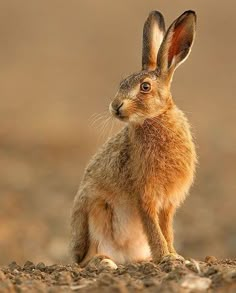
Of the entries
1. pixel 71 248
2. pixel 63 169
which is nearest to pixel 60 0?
pixel 63 169

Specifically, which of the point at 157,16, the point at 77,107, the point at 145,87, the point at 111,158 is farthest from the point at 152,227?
the point at 77,107

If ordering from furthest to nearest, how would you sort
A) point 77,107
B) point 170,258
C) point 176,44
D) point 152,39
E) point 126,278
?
point 77,107
point 152,39
point 176,44
point 170,258
point 126,278

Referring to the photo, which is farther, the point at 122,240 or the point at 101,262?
the point at 122,240

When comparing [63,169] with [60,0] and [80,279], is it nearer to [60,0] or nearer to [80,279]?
[80,279]

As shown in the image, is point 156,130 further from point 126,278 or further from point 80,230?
point 126,278

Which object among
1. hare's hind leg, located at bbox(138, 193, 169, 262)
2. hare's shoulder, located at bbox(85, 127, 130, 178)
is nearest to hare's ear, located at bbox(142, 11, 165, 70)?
hare's shoulder, located at bbox(85, 127, 130, 178)
